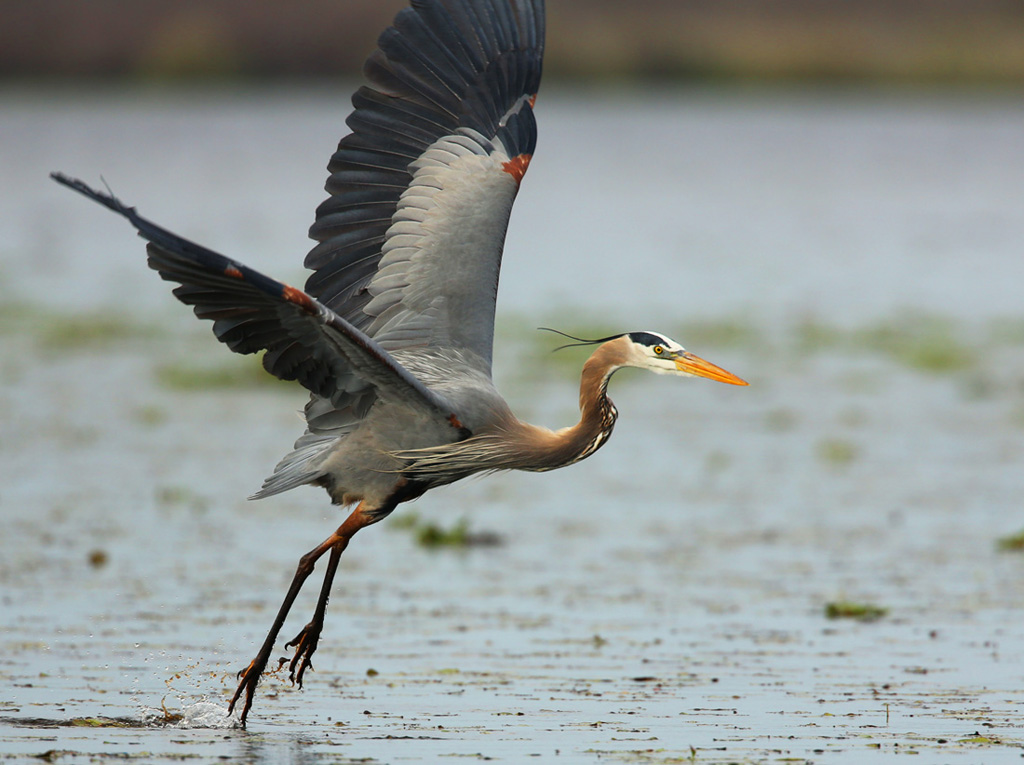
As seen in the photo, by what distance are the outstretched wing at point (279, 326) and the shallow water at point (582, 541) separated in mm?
954

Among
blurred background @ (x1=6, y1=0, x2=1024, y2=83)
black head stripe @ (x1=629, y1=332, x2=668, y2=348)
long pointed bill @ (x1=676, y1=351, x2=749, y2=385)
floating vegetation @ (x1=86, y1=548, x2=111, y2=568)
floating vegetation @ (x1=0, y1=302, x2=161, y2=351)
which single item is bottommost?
floating vegetation @ (x1=86, y1=548, x2=111, y2=568)

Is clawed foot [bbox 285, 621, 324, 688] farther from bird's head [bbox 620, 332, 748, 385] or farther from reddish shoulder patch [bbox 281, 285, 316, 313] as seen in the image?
bird's head [bbox 620, 332, 748, 385]

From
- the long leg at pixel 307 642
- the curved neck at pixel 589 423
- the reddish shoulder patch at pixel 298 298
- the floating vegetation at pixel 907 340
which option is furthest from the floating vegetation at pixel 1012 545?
the floating vegetation at pixel 907 340

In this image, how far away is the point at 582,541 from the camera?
904cm

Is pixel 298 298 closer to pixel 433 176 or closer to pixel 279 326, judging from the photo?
pixel 279 326

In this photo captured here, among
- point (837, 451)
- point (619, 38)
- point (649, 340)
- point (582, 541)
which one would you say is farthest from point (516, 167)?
point (619, 38)

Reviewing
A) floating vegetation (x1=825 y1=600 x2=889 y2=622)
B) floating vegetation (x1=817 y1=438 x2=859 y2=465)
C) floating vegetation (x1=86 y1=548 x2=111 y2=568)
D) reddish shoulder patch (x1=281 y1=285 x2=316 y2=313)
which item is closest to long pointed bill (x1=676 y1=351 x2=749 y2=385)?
reddish shoulder patch (x1=281 y1=285 x2=316 y2=313)

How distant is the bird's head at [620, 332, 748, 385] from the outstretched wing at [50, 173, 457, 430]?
0.70m

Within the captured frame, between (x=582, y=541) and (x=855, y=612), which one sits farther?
(x=582, y=541)

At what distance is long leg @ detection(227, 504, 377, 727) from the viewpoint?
6.21 metres

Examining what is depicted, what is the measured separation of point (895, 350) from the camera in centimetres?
1478

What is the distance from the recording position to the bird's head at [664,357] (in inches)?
253

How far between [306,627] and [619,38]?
40.7 metres

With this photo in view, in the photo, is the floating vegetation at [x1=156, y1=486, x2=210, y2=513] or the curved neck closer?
the curved neck
